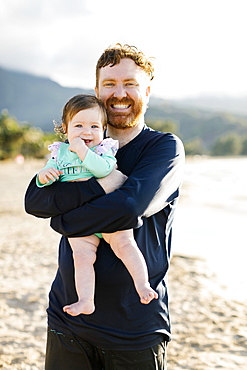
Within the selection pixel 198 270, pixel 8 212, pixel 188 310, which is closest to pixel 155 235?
pixel 188 310

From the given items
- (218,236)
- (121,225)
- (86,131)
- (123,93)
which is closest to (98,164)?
(86,131)

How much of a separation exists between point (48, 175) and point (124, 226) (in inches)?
17.8

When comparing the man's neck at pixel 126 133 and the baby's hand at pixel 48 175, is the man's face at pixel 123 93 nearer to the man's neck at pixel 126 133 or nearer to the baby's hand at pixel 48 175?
the man's neck at pixel 126 133

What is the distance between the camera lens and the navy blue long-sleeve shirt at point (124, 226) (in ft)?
6.80

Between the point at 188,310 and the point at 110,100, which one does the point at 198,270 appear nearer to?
the point at 188,310

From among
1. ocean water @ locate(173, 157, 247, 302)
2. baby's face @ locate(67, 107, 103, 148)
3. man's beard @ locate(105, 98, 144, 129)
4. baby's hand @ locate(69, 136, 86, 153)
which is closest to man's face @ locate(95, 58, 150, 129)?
man's beard @ locate(105, 98, 144, 129)

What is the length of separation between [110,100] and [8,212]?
14686mm

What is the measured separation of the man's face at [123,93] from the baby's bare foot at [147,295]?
842 mm

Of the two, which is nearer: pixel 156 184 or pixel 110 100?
pixel 156 184

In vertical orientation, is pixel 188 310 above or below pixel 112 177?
below

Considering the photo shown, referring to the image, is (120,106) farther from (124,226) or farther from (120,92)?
(124,226)

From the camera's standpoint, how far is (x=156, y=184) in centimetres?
211

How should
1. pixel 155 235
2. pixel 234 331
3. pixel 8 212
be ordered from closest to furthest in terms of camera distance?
pixel 155 235
pixel 234 331
pixel 8 212

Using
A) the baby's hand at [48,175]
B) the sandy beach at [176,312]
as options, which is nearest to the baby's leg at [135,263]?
the baby's hand at [48,175]
